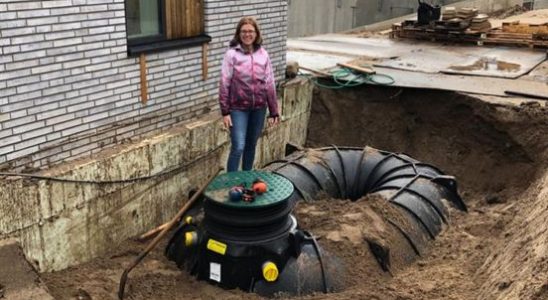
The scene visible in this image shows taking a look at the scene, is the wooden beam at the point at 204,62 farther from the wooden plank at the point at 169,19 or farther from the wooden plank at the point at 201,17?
the wooden plank at the point at 169,19

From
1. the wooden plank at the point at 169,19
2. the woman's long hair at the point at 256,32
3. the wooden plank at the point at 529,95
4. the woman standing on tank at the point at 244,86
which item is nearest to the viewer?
the woman's long hair at the point at 256,32

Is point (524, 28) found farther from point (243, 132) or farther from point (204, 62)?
point (243, 132)

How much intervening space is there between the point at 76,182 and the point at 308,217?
2.25m

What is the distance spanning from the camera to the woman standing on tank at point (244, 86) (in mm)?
5682

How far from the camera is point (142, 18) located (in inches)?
235

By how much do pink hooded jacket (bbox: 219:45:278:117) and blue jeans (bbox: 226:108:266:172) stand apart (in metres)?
0.10

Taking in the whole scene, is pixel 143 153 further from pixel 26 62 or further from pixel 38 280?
pixel 38 280

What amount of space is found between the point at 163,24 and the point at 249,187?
2.25 meters

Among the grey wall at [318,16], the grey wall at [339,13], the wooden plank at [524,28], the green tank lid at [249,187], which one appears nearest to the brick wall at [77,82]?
the green tank lid at [249,187]

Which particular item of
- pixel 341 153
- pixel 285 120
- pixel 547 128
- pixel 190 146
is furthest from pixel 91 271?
pixel 547 128

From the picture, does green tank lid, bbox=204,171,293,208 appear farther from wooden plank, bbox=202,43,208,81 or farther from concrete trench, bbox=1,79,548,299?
wooden plank, bbox=202,43,208,81

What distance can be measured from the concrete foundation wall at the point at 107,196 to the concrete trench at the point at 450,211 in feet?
0.41

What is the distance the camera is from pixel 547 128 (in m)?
7.45

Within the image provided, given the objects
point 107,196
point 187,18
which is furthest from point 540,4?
point 107,196
